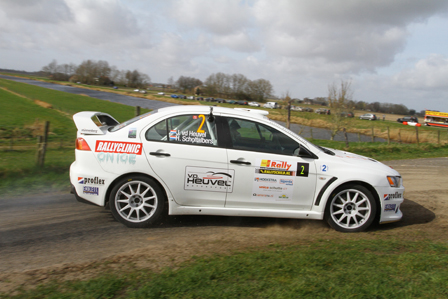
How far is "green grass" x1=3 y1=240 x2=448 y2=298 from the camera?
9.65 feet

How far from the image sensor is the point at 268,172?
15.7 feet

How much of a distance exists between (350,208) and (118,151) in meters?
3.53

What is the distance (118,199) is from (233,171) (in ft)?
5.64

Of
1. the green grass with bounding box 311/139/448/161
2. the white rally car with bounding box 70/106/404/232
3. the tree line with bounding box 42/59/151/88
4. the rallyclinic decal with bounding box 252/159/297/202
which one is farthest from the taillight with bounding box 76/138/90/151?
the tree line with bounding box 42/59/151/88

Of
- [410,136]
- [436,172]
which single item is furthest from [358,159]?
[410,136]

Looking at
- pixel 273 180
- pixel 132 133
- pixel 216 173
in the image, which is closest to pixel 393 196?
pixel 273 180

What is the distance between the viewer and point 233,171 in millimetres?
4758

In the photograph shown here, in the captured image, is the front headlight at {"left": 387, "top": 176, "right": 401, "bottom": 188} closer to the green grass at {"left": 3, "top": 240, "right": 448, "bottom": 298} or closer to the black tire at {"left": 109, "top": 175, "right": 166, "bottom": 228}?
the green grass at {"left": 3, "top": 240, "right": 448, "bottom": 298}

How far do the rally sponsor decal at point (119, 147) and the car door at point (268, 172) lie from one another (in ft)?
4.36

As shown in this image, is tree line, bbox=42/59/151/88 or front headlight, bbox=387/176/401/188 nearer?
front headlight, bbox=387/176/401/188

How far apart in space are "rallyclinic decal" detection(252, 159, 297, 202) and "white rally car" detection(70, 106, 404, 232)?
0.05ft

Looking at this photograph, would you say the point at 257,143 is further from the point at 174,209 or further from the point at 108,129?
the point at 108,129

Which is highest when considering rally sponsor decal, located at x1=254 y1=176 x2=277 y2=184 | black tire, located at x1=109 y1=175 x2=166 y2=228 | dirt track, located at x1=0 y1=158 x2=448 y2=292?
rally sponsor decal, located at x1=254 y1=176 x2=277 y2=184

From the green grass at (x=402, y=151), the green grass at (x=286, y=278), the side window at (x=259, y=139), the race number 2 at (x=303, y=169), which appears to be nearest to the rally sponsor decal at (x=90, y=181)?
the green grass at (x=286, y=278)
